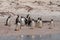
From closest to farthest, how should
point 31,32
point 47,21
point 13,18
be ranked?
point 31,32 < point 47,21 < point 13,18

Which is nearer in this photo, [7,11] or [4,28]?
[4,28]

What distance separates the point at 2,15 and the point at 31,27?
15.1 feet

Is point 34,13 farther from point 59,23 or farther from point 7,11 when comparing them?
point 59,23

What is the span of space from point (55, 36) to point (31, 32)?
166 centimetres

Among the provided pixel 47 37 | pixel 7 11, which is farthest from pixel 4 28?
pixel 7 11

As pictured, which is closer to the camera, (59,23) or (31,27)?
(31,27)

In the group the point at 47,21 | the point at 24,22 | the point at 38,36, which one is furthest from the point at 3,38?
the point at 47,21

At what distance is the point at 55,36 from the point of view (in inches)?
704

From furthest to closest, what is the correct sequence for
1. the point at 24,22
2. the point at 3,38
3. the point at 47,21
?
the point at 47,21 → the point at 24,22 → the point at 3,38

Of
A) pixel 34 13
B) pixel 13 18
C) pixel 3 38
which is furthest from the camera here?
pixel 34 13

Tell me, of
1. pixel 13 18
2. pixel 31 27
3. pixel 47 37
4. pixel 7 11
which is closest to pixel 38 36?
pixel 47 37

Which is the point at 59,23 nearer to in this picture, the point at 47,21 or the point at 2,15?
the point at 47,21

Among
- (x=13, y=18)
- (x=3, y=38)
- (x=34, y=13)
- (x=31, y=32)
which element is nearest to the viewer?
(x=3, y=38)

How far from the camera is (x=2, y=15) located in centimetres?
2392
